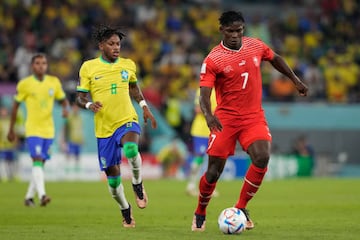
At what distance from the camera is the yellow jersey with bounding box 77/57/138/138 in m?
13.6

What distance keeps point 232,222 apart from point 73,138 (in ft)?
65.5

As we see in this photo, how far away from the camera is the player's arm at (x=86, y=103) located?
13102 millimetres

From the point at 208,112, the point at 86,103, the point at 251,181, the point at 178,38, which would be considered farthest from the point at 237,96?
the point at 178,38

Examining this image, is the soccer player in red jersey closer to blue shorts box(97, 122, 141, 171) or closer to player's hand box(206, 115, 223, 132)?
player's hand box(206, 115, 223, 132)

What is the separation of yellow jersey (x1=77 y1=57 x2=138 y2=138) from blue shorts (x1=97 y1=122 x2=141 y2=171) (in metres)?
0.06

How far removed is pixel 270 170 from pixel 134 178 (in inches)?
818

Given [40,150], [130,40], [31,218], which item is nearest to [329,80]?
[130,40]

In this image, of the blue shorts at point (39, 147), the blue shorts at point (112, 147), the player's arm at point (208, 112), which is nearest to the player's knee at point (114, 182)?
the blue shorts at point (112, 147)

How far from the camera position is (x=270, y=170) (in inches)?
1345

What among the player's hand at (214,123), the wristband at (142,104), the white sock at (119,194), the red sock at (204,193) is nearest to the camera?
the player's hand at (214,123)

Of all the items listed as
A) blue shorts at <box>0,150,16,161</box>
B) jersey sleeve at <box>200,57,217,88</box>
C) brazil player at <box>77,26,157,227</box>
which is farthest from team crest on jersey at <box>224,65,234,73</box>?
blue shorts at <box>0,150,16,161</box>

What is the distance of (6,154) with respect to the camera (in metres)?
31.5

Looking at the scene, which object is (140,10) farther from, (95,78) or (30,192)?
(95,78)

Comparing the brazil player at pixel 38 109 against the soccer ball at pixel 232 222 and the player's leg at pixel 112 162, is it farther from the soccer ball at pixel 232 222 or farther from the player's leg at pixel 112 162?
the soccer ball at pixel 232 222
